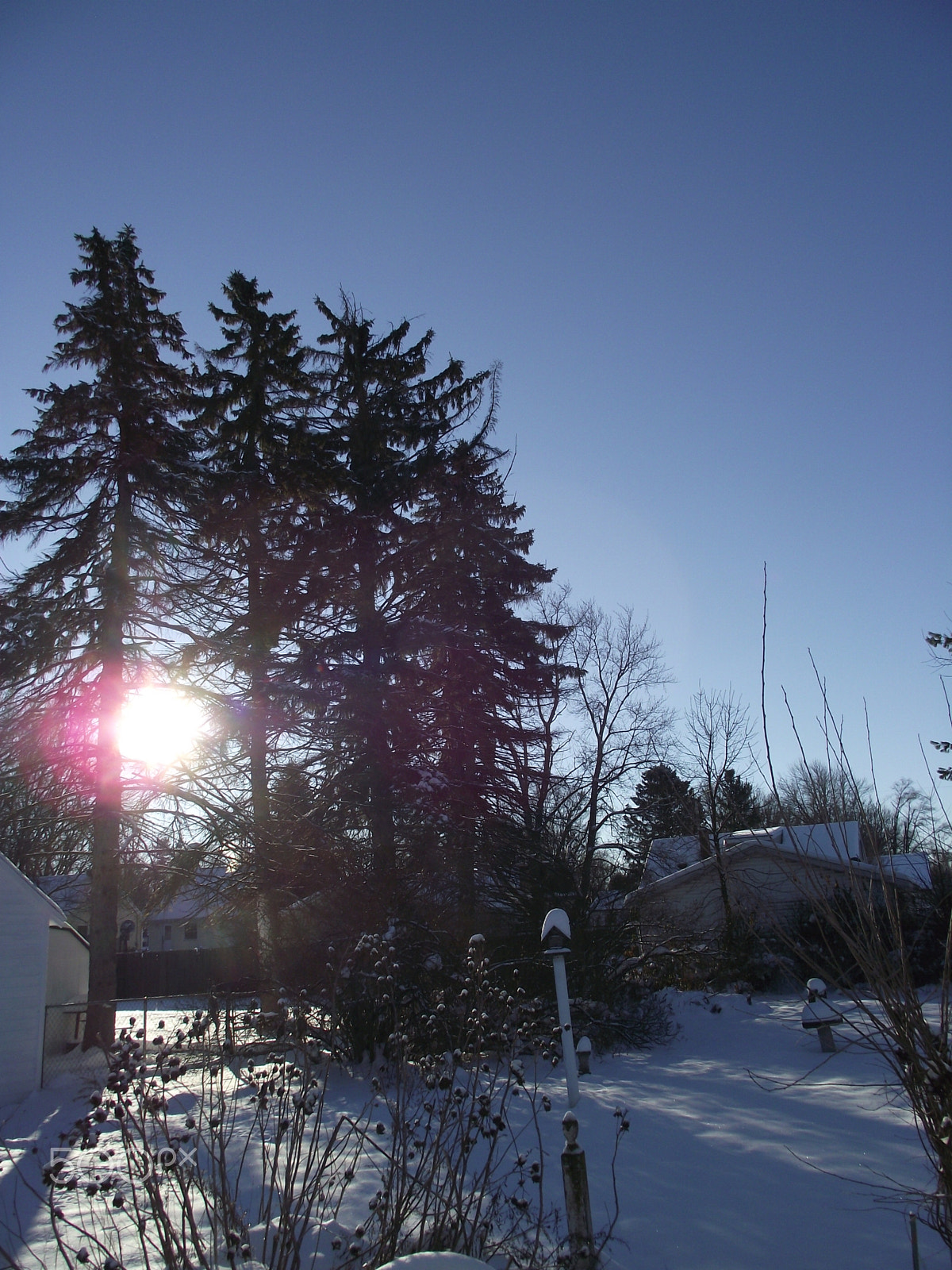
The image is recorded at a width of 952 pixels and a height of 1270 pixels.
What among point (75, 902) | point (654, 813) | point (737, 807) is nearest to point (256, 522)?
point (737, 807)

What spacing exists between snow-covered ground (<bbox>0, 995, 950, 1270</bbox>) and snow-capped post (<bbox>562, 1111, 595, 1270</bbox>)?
0.71 metres

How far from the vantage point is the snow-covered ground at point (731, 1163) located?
4.64m

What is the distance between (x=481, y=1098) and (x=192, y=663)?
1270cm

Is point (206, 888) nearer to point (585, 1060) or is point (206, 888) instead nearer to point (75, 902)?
point (585, 1060)

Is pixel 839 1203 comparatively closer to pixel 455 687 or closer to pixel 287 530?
pixel 455 687

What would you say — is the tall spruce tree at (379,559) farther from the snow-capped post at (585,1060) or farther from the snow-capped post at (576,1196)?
the snow-capped post at (576,1196)

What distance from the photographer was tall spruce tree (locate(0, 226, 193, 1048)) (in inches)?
540

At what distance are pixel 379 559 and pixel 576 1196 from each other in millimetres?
14962

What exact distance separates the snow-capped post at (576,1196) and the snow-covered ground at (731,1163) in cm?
71

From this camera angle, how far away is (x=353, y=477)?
17.8 metres

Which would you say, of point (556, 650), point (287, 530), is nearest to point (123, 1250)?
point (287, 530)

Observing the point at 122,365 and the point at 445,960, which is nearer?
the point at 445,960

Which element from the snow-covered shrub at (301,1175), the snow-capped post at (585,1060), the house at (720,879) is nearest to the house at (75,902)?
the house at (720,879)

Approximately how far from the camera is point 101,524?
1510cm
